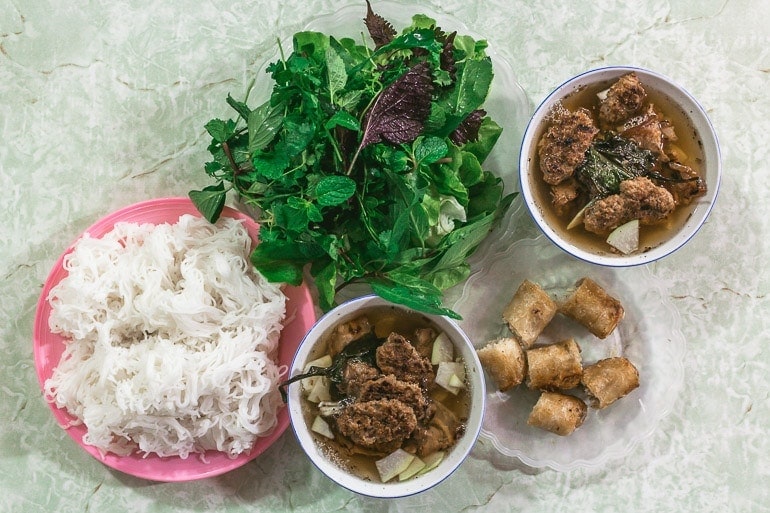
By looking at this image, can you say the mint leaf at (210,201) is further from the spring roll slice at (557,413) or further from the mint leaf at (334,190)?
the spring roll slice at (557,413)

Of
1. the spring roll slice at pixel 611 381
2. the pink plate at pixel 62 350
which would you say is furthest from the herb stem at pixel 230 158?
the spring roll slice at pixel 611 381

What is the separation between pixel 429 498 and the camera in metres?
2.01

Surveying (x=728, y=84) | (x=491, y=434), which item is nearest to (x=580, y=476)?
(x=491, y=434)

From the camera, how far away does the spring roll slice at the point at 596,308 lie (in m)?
1.84

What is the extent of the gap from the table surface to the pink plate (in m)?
0.15

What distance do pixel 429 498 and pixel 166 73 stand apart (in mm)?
1515

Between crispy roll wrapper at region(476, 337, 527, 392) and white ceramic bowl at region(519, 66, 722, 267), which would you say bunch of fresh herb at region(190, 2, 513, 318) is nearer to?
white ceramic bowl at region(519, 66, 722, 267)

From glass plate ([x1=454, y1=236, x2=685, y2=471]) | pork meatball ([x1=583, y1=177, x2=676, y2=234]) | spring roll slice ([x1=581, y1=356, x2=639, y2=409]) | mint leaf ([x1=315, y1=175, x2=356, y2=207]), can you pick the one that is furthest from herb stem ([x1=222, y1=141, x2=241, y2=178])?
spring roll slice ([x1=581, y1=356, x2=639, y2=409])

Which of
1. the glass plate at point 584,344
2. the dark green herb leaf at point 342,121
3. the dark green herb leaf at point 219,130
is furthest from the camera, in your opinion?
the glass plate at point 584,344

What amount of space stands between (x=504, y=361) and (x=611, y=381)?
30 centimetres

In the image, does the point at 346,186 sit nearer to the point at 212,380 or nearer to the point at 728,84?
the point at 212,380

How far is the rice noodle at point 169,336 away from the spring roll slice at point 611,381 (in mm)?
876

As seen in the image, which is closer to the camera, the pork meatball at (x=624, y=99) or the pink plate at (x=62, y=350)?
the pork meatball at (x=624, y=99)

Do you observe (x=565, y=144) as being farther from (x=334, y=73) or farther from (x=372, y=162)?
(x=334, y=73)
